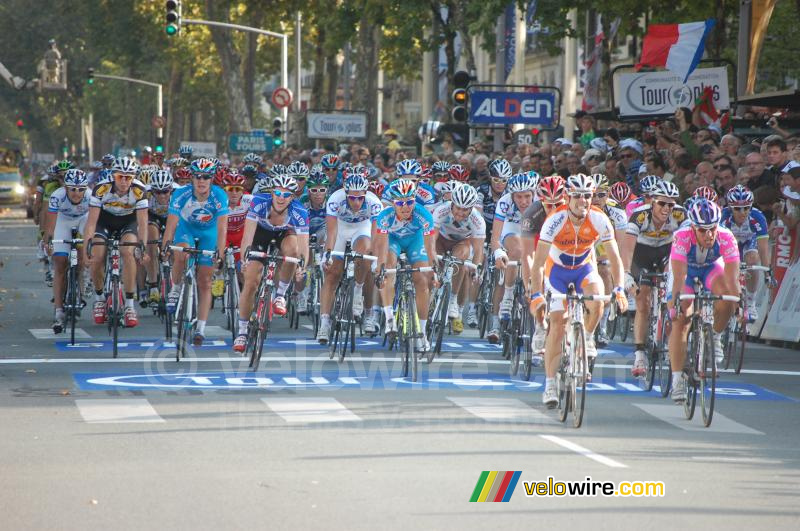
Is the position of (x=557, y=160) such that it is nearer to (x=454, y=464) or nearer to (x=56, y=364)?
(x=56, y=364)

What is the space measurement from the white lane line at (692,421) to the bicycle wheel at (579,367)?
873mm

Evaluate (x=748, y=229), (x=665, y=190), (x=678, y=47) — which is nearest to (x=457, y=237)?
(x=748, y=229)

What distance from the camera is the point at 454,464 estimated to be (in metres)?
10.5

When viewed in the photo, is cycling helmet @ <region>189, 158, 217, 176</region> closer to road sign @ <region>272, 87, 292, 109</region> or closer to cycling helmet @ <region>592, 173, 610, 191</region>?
cycling helmet @ <region>592, 173, 610, 191</region>

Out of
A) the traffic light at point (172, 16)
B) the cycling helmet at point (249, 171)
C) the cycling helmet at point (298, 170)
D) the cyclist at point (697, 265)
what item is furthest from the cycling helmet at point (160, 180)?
the traffic light at point (172, 16)

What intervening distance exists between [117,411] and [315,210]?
8416 millimetres

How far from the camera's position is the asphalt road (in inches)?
352

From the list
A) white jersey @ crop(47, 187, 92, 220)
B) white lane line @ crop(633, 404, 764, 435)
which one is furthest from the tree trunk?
white lane line @ crop(633, 404, 764, 435)

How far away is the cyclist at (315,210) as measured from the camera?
2062cm

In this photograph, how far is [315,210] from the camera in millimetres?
21266

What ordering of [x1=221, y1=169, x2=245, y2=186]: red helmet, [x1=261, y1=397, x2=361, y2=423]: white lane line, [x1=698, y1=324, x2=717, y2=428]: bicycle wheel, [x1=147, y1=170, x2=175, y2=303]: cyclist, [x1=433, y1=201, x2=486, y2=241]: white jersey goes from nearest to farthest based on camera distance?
[x1=261, y1=397, x2=361, y2=423]: white lane line
[x1=698, y1=324, x2=717, y2=428]: bicycle wheel
[x1=433, y1=201, x2=486, y2=241]: white jersey
[x1=221, y1=169, x2=245, y2=186]: red helmet
[x1=147, y1=170, x2=175, y2=303]: cyclist

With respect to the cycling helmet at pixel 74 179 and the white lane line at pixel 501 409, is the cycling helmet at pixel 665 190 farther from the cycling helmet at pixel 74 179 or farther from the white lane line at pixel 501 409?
the cycling helmet at pixel 74 179

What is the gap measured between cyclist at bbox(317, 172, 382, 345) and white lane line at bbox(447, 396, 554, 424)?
3.44 metres

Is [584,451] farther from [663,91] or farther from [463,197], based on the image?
[663,91]
